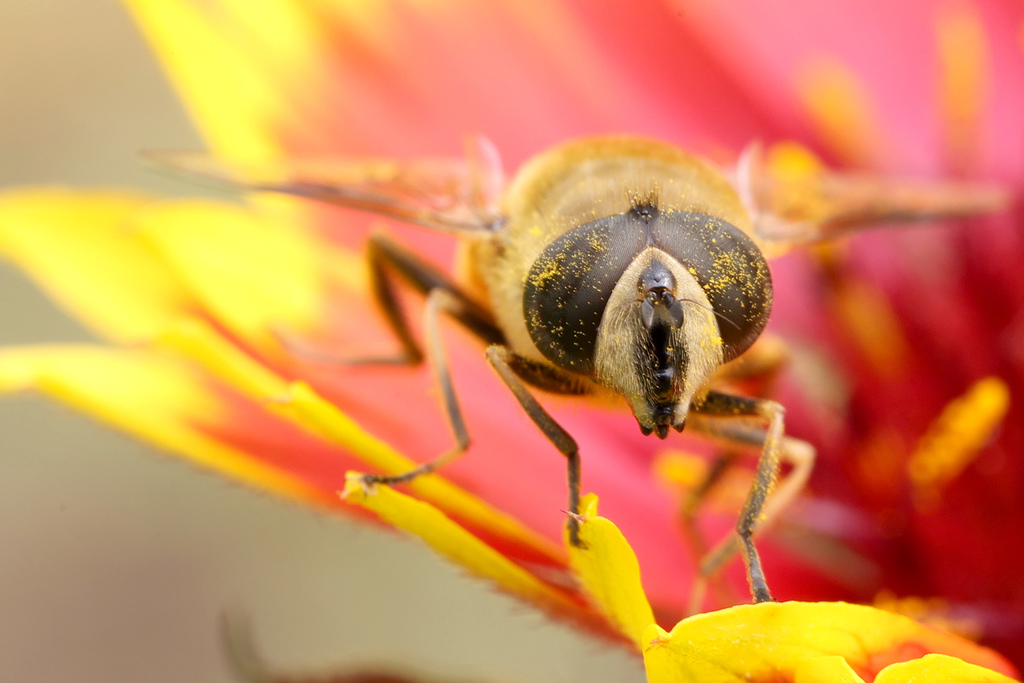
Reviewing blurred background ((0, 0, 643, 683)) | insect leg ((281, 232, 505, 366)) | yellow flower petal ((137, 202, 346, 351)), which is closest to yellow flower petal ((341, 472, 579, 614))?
insect leg ((281, 232, 505, 366))

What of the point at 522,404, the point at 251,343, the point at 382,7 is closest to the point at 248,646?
the point at 251,343

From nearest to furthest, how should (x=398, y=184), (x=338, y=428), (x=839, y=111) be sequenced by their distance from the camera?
(x=338, y=428)
(x=398, y=184)
(x=839, y=111)

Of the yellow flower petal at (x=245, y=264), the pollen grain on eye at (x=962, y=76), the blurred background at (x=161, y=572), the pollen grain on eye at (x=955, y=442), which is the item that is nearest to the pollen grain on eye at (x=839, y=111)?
the pollen grain on eye at (x=962, y=76)

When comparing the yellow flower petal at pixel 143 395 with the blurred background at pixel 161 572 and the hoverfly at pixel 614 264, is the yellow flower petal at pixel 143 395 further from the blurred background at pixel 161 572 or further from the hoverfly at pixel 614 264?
the blurred background at pixel 161 572

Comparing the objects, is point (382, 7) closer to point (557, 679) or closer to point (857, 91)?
point (857, 91)

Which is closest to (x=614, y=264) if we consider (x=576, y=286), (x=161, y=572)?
(x=576, y=286)

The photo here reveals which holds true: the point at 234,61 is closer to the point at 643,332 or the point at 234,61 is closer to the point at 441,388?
the point at 441,388
